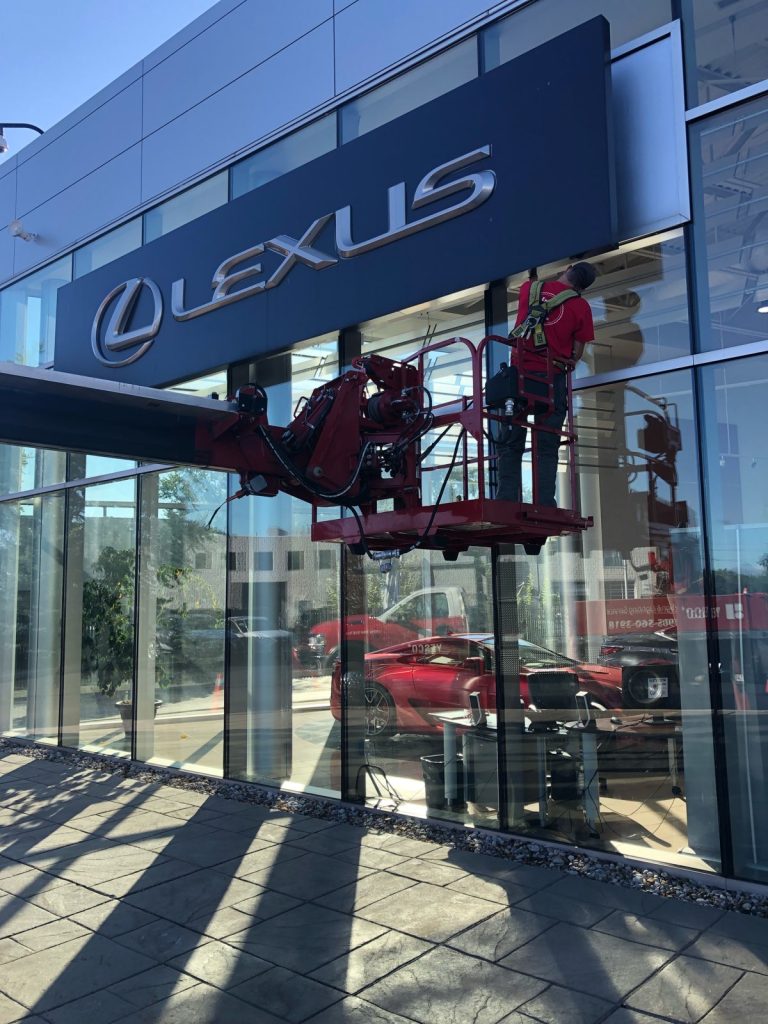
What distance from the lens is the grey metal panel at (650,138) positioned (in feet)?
19.2

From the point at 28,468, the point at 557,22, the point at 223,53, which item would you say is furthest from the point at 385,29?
the point at 28,468

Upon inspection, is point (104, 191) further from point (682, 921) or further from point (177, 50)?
point (682, 921)

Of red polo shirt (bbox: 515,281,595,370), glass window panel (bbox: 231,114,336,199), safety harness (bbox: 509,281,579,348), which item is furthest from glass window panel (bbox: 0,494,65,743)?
red polo shirt (bbox: 515,281,595,370)

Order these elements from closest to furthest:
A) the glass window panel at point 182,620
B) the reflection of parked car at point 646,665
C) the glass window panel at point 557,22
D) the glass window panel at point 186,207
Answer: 1. the reflection of parked car at point 646,665
2. the glass window panel at point 557,22
3. the glass window panel at point 182,620
4. the glass window panel at point 186,207

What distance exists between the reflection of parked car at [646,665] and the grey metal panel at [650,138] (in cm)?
290

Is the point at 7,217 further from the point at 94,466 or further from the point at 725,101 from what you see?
the point at 725,101

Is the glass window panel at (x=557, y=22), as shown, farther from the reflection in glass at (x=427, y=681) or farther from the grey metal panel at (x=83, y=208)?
the grey metal panel at (x=83, y=208)

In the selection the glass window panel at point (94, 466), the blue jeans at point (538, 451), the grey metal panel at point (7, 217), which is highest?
the grey metal panel at point (7, 217)

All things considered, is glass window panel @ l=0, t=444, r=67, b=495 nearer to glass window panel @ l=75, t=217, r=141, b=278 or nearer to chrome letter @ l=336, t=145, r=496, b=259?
glass window panel @ l=75, t=217, r=141, b=278

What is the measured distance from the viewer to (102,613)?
35.2ft

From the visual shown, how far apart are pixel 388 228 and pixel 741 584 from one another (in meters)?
4.24

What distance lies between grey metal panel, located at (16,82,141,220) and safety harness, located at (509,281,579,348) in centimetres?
719

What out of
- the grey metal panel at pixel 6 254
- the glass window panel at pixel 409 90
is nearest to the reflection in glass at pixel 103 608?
the grey metal panel at pixel 6 254

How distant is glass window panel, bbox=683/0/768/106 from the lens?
5.59 m
